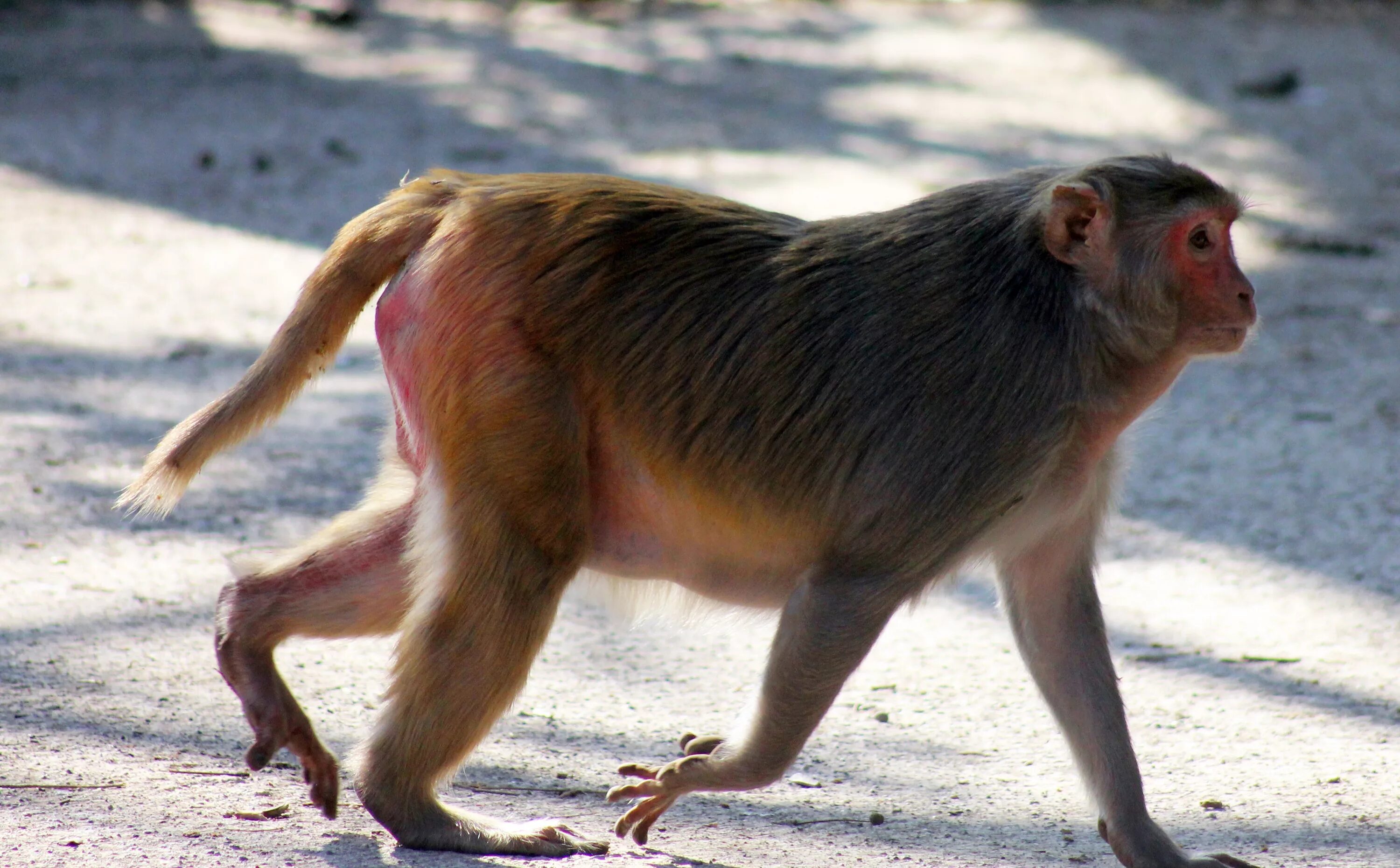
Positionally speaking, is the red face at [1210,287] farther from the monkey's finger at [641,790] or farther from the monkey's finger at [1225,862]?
the monkey's finger at [641,790]

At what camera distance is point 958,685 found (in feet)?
14.0

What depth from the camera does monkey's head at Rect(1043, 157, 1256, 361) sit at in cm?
319

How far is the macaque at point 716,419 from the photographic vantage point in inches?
123

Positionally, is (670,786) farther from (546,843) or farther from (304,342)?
(304,342)

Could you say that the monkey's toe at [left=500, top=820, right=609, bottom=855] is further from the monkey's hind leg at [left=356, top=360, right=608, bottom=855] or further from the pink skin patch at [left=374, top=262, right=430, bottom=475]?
the pink skin patch at [left=374, top=262, right=430, bottom=475]

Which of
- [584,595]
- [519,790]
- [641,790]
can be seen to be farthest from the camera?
[584,595]

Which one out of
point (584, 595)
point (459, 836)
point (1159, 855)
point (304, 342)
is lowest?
point (459, 836)

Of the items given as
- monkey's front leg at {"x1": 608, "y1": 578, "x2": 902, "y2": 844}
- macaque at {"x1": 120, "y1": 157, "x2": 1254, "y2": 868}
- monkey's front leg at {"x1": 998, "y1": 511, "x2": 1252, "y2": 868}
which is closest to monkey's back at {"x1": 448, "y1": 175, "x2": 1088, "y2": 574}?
macaque at {"x1": 120, "y1": 157, "x2": 1254, "y2": 868}

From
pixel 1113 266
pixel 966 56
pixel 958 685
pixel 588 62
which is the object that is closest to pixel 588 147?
pixel 588 62

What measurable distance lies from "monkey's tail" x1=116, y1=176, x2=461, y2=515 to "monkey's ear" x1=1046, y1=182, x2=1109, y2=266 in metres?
1.26

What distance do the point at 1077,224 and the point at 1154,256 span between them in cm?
16

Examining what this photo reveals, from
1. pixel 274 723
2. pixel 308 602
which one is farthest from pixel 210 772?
pixel 308 602

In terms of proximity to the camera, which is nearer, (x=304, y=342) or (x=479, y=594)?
(x=479, y=594)

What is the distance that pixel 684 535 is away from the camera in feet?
11.1
